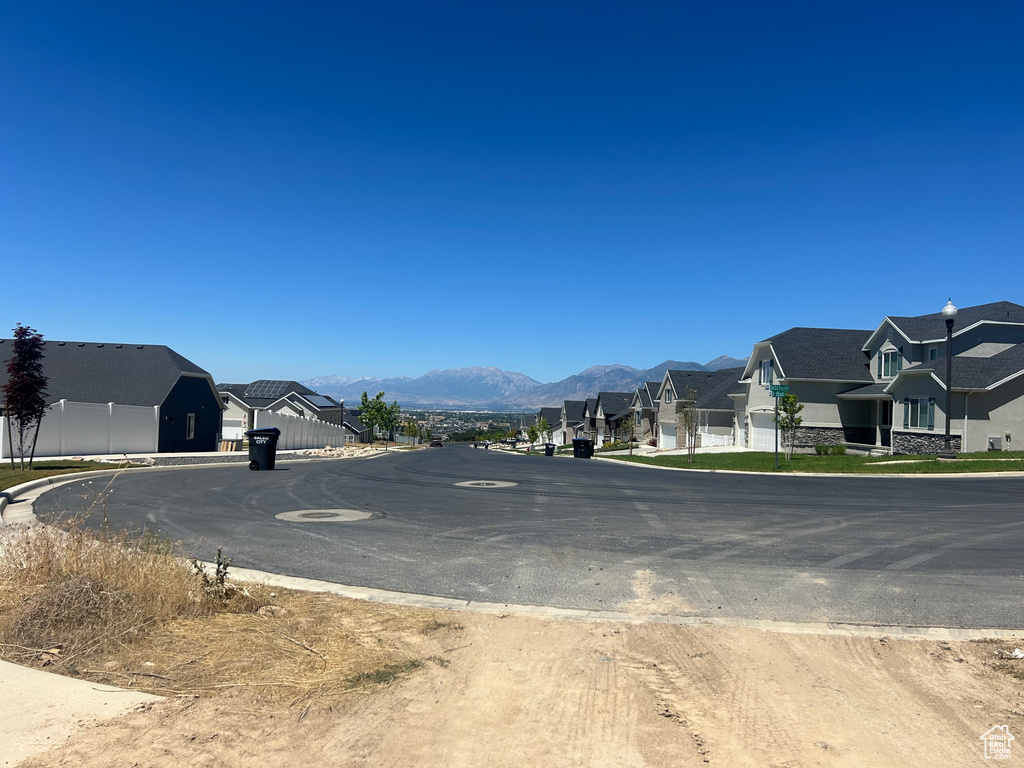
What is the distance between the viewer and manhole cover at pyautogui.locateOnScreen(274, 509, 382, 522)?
12.2 meters

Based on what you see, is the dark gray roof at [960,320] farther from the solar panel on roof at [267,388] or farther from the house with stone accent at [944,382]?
the solar panel on roof at [267,388]

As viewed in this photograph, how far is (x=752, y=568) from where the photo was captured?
8.53 metres

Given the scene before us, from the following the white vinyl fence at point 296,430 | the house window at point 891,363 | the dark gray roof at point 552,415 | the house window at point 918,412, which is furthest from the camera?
the dark gray roof at point 552,415

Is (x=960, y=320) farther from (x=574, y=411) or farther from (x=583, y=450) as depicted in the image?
(x=574, y=411)

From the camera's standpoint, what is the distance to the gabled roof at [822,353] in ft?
128

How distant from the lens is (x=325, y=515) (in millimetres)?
12648

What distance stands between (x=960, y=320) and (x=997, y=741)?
36201mm

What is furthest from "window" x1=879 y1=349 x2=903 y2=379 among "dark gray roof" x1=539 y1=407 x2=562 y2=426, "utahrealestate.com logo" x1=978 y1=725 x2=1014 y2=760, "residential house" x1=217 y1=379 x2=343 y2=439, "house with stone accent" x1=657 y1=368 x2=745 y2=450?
"dark gray roof" x1=539 y1=407 x2=562 y2=426

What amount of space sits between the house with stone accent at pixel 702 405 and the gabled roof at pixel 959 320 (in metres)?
12.3

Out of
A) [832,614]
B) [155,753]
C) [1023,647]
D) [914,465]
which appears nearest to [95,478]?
[155,753]

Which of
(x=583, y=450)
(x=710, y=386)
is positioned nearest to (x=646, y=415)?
(x=710, y=386)

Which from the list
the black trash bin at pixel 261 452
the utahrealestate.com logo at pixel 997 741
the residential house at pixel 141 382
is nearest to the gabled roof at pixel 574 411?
the residential house at pixel 141 382

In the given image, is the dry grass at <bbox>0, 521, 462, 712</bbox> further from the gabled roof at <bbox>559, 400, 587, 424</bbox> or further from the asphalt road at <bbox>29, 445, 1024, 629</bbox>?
the gabled roof at <bbox>559, 400, 587, 424</bbox>

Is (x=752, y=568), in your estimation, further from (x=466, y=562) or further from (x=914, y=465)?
(x=914, y=465)
